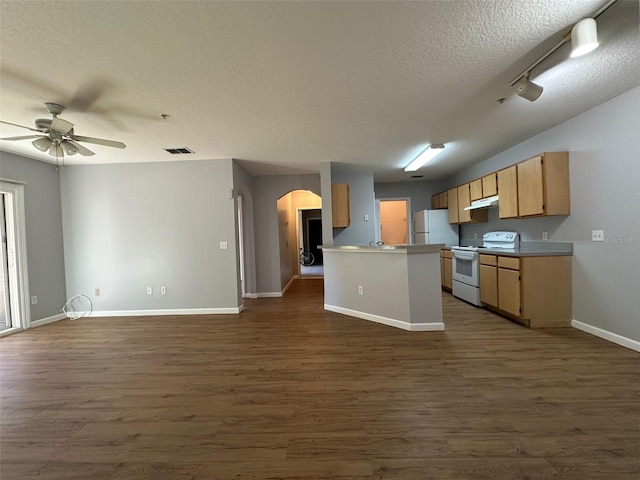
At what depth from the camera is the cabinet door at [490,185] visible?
13.7ft

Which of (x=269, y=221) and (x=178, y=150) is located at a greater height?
(x=178, y=150)

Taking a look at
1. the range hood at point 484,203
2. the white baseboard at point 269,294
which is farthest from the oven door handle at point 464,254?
the white baseboard at point 269,294

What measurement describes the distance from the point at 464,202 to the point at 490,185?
2.83 ft

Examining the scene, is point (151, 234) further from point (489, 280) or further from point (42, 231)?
point (489, 280)

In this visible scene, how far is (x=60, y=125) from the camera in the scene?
2.33 m

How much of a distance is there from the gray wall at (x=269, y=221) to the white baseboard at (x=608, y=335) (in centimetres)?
465

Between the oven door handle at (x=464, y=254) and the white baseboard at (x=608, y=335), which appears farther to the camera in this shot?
the oven door handle at (x=464, y=254)

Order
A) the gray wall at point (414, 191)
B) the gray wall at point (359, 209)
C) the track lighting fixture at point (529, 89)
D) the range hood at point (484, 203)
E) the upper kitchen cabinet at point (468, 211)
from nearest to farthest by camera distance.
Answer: the track lighting fixture at point (529, 89), the range hood at point (484, 203), the upper kitchen cabinet at point (468, 211), the gray wall at point (359, 209), the gray wall at point (414, 191)

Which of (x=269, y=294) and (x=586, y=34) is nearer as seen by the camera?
(x=586, y=34)

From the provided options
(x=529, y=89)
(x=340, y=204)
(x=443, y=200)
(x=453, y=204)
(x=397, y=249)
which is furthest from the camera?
(x=443, y=200)

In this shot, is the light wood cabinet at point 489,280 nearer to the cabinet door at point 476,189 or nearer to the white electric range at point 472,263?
the white electric range at point 472,263

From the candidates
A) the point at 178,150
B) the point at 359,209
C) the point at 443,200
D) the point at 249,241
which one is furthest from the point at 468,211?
the point at 178,150

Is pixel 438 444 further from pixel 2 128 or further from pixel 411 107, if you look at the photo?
pixel 2 128

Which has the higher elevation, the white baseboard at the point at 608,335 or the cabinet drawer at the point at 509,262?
the cabinet drawer at the point at 509,262
